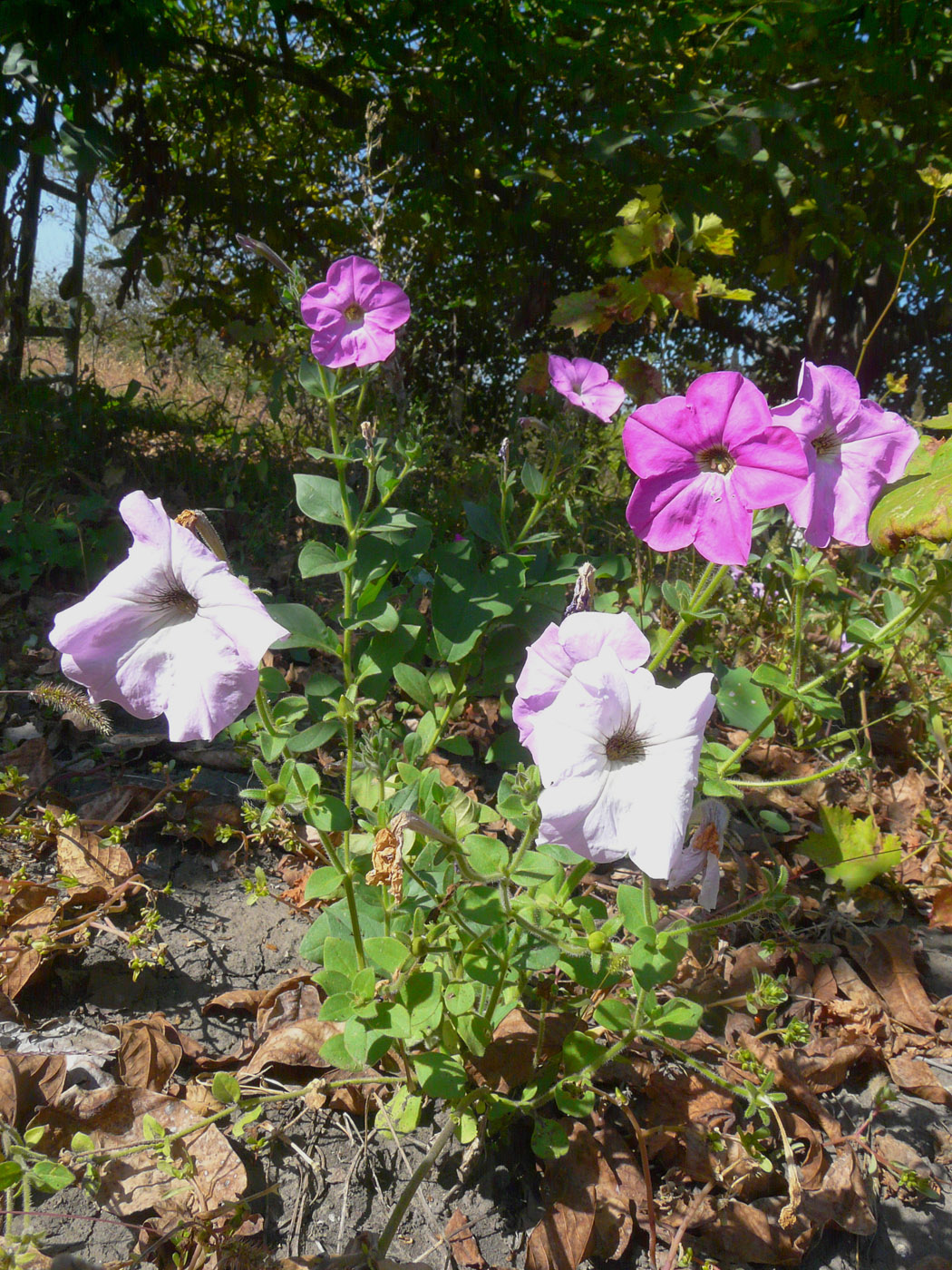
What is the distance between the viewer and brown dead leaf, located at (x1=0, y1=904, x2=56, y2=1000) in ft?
5.15

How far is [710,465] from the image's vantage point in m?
1.20

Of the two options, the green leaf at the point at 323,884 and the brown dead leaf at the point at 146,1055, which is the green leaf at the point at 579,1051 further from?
the brown dead leaf at the point at 146,1055

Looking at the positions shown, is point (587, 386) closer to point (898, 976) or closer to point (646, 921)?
point (646, 921)

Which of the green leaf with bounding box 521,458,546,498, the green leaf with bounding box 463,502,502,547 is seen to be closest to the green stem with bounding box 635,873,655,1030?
the green leaf with bounding box 521,458,546,498

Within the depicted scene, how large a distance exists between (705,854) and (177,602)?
97cm

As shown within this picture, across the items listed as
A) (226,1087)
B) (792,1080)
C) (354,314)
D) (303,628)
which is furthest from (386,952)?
(354,314)

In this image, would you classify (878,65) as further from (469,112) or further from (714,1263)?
(714,1263)

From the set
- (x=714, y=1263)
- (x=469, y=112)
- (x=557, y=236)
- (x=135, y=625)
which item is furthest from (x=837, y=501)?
(x=557, y=236)

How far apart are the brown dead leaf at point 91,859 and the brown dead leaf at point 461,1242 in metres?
1.00

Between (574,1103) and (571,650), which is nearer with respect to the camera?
(571,650)

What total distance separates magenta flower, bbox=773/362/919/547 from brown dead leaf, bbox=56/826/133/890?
65.1 inches

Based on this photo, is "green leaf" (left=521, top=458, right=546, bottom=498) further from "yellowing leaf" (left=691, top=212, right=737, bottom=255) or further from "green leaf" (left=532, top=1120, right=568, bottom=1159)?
"green leaf" (left=532, top=1120, right=568, bottom=1159)

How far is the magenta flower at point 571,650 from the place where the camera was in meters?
1.15

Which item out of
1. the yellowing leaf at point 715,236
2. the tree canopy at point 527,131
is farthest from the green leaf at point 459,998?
the yellowing leaf at point 715,236
